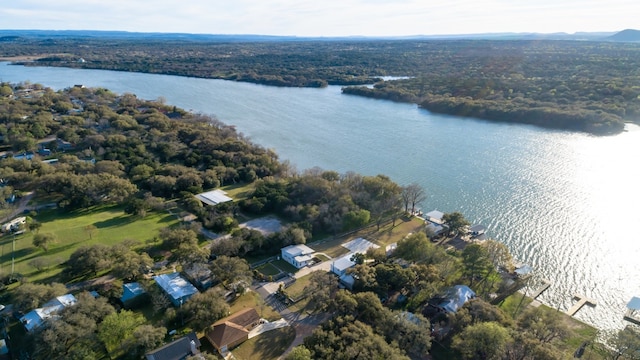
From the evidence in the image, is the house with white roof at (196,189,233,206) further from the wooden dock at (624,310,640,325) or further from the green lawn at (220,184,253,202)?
the wooden dock at (624,310,640,325)

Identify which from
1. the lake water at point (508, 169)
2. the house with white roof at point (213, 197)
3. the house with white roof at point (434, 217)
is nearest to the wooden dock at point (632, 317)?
the lake water at point (508, 169)

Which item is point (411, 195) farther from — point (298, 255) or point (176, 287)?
point (176, 287)

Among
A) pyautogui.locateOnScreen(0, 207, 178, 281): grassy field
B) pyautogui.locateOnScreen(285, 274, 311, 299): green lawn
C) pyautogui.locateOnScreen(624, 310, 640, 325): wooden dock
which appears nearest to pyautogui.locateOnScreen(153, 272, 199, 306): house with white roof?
pyautogui.locateOnScreen(285, 274, 311, 299): green lawn

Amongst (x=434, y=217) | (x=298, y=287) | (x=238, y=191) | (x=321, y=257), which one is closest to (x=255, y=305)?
(x=298, y=287)

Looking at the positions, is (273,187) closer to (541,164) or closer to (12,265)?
(12,265)

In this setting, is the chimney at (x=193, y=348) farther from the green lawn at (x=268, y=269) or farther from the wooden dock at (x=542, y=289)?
the wooden dock at (x=542, y=289)

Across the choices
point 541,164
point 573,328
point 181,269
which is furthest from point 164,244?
point 541,164
